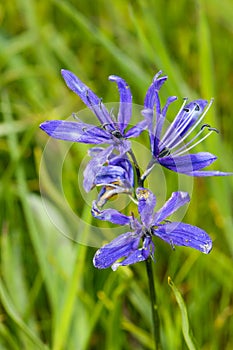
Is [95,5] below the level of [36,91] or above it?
above

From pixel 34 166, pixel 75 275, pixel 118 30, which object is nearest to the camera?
pixel 75 275

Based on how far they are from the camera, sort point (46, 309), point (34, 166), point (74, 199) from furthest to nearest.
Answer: point (34, 166) < point (74, 199) < point (46, 309)

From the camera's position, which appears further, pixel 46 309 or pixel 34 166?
pixel 34 166

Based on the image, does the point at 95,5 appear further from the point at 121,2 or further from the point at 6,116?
the point at 6,116

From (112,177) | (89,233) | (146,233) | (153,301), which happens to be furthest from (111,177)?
(89,233)

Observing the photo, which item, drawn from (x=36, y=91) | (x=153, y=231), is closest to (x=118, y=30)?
(x=36, y=91)

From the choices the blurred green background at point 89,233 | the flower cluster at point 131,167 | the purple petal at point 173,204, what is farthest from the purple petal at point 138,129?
the blurred green background at point 89,233
